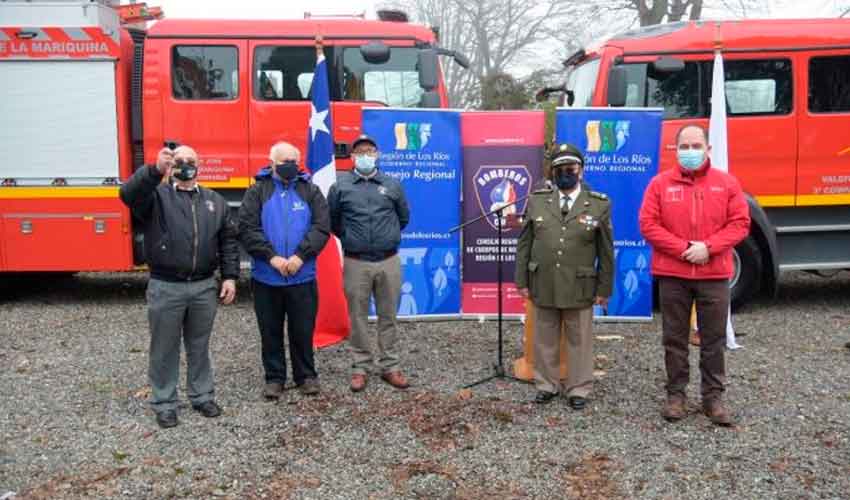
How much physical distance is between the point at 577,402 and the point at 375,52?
425 cm

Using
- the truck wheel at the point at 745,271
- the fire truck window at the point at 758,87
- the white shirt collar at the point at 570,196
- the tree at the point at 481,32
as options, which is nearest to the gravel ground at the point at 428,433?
the truck wheel at the point at 745,271

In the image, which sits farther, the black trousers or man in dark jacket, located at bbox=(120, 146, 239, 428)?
the black trousers

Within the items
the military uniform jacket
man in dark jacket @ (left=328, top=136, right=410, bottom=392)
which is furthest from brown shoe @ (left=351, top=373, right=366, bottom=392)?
the military uniform jacket

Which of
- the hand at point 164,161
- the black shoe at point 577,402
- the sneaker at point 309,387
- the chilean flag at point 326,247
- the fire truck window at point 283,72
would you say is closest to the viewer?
the hand at point 164,161

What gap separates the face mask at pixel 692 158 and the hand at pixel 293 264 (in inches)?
99.9

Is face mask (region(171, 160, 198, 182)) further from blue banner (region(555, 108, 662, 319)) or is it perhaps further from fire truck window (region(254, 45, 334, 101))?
blue banner (region(555, 108, 662, 319))

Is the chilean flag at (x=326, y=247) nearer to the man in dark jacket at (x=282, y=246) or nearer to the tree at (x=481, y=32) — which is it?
the man in dark jacket at (x=282, y=246)

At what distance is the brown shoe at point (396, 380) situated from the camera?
5484mm

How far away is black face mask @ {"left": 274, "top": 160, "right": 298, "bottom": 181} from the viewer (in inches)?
199

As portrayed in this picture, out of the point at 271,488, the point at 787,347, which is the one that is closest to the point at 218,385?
the point at 271,488

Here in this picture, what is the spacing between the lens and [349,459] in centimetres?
424

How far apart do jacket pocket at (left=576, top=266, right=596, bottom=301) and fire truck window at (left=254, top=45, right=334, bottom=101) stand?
4072 millimetres

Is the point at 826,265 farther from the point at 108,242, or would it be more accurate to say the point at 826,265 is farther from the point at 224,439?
the point at 108,242

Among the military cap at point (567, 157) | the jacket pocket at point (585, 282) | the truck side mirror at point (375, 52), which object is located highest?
the truck side mirror at point (375, 52)
